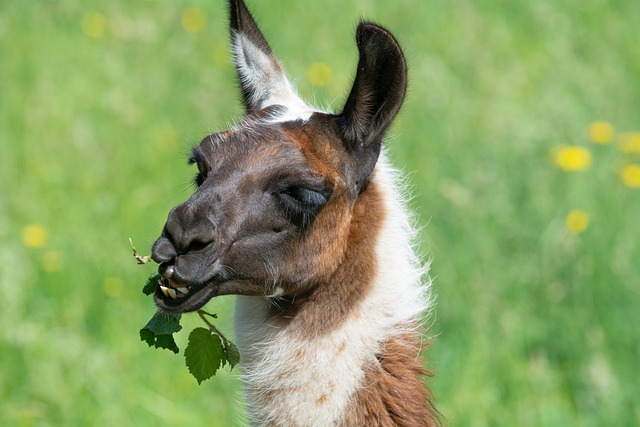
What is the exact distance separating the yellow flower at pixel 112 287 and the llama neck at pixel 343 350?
106 inches

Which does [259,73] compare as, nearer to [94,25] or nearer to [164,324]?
[164,324]

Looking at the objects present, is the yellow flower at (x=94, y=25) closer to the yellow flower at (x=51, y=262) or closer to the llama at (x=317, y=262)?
the yellow flower at (x=51, y=262)

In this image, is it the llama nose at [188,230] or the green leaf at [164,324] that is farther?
the green leaf at [164,324]

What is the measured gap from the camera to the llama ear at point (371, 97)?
3.51 metres

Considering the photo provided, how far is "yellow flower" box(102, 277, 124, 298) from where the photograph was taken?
6.34 meters

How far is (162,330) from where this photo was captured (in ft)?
12.0

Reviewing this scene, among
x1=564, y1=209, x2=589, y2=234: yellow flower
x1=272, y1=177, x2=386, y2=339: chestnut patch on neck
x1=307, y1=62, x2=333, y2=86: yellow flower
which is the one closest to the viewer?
x1=272, y1=177, x2=386, y2=339: chestnut patch on neck

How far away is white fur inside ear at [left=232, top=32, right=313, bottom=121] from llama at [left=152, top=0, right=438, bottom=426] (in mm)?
346

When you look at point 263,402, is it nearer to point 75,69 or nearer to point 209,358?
point 209,358

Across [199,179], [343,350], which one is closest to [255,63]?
[199,179]

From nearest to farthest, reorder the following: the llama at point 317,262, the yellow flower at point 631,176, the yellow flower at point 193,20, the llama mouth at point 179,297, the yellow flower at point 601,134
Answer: the llama mouth at point 179,297 → the llama at point 317,262 → the yellow flower at point 631,176 → the yellow flower at point 601,134 → the yellow flower at point 193,20

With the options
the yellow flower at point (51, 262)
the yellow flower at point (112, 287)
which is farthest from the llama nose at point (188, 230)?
the yellow flower at point (51, 262)

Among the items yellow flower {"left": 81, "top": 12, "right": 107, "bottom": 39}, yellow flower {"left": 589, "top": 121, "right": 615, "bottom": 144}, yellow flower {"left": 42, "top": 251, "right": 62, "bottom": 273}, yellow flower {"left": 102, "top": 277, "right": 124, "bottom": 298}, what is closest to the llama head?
yellow flower {"left": 102, "top": 277, "right": 124, "bottom": 298}

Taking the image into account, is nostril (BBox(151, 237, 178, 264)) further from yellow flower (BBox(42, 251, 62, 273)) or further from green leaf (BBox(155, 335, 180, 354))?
yellow flower (BBox(42, 251, 62, 273))
